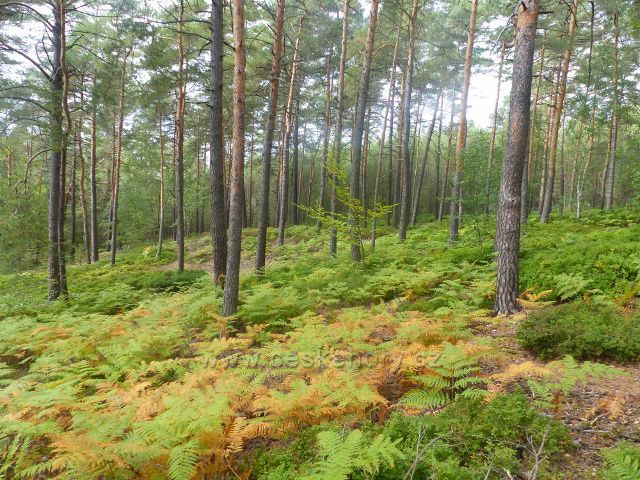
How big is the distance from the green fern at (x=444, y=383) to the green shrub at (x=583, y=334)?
1.37 meters

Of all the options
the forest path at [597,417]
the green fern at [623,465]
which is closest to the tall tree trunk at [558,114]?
the forest path at [597,417]

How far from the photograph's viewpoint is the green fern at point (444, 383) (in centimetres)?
356

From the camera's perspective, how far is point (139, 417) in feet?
12.2

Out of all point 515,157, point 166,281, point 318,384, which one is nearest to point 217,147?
point 166,281

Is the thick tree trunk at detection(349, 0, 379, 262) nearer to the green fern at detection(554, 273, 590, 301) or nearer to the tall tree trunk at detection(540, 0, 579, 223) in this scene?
the green fern at detection(554, 273, 590, 301)

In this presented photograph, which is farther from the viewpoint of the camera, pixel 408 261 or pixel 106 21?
pixel 106 21

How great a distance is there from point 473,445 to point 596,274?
578 cm

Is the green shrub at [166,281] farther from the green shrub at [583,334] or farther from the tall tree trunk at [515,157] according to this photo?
the green shrub at [583,334]

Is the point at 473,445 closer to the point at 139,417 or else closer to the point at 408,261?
the point at 139,417

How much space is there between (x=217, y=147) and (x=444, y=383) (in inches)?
326

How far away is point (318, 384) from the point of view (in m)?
3.92

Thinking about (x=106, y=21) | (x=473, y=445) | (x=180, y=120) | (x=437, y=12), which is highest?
(x=437, y=12)

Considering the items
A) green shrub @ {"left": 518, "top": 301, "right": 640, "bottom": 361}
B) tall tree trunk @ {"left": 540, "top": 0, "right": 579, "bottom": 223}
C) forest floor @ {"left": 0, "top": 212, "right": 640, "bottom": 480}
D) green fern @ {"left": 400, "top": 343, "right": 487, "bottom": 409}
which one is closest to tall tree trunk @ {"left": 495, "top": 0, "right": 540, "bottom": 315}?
forest floor @ {"left": 0, "top": 212, "right": 640, "bottom": 480}

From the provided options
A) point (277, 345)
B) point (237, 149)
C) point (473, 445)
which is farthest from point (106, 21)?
point (473, 445)
